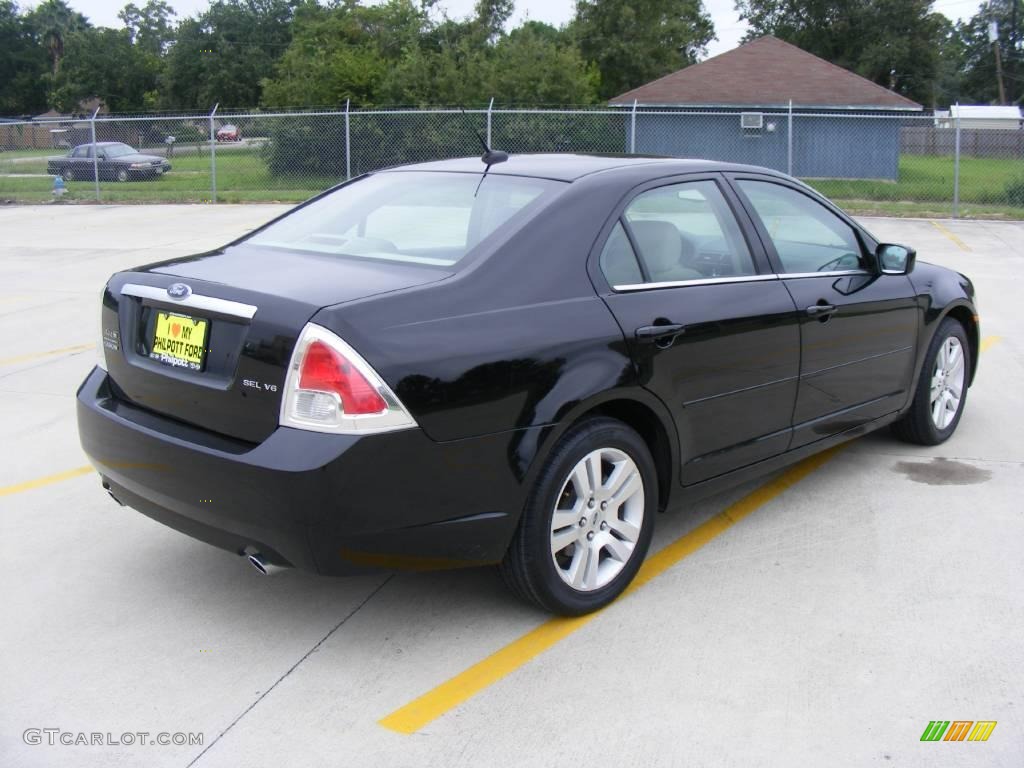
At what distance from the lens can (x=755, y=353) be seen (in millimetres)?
4258

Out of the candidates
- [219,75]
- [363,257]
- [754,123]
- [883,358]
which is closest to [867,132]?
[754,123]

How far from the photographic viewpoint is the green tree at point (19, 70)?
253 feet

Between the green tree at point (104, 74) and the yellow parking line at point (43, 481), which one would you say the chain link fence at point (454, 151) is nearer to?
the yellow parking line at point (43, 481)

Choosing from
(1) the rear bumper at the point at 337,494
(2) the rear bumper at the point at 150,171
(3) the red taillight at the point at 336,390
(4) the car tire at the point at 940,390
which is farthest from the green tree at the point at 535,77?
(3) the red taillight at the point at 336,390

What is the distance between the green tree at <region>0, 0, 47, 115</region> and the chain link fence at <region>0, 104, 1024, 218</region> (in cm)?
5148

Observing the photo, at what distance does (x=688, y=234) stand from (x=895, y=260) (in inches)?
53.2

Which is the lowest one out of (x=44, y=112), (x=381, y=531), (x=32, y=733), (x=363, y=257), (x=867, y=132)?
(x=32, y=733)

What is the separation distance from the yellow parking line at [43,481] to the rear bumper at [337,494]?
1.88 metres

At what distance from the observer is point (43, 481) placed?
5.24 meters

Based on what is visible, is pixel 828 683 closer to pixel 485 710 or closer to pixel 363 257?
pixel 485 710

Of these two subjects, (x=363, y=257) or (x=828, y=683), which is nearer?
(x=828, y=683)

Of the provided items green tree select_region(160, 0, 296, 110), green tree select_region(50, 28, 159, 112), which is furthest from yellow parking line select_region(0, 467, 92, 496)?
green tree select_region(50, 28, 159, 112)

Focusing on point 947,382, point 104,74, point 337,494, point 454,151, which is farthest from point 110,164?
point 104,74

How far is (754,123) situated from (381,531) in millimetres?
27311
